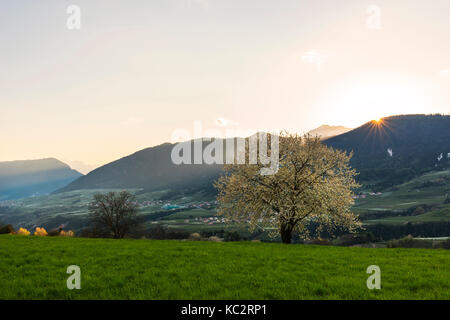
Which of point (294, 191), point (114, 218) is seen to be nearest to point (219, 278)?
point (294, 191)

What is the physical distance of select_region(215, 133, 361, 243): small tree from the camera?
36.5 m

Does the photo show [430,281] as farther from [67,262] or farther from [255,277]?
[67,262]

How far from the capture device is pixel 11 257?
21078mm

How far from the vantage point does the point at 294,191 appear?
119ft

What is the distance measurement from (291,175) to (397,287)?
23.8 m

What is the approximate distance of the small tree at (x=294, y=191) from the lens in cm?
3653

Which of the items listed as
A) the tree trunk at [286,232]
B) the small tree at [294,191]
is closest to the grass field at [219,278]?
the small tree at [294,191]

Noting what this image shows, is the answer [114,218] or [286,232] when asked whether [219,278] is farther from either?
[114,218]

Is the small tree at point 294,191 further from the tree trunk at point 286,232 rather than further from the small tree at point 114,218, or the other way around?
the small tree at point 114,218

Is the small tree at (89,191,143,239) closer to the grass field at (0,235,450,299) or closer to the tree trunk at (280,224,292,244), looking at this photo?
the tree trunk at (280,224,292,244)

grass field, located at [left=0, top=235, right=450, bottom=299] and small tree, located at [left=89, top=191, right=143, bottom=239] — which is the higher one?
grass field, located at [left=0, top=235, right=450, bottom=299]

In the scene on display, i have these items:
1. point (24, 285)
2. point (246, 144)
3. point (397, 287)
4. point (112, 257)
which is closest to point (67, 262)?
point (112, 257)

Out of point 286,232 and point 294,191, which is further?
point 286,232

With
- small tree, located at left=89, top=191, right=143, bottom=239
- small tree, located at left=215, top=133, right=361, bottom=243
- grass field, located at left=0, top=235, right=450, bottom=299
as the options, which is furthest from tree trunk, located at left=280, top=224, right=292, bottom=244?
small tree, located at left=89, top=191, right=143, bottom=239
